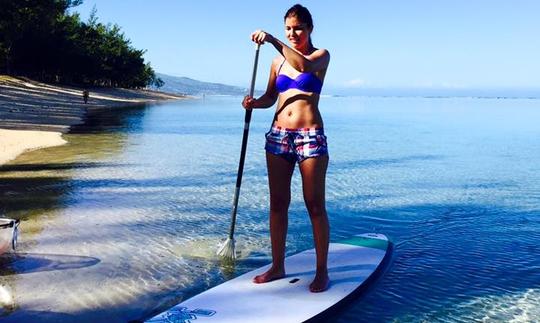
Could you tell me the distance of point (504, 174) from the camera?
13.2m

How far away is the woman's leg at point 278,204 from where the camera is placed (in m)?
4.22

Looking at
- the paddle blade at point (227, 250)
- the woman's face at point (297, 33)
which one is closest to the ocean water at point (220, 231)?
the paddle blade at point (227, 250)

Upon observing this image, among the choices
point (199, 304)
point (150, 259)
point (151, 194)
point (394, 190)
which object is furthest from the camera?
point (394, 190)

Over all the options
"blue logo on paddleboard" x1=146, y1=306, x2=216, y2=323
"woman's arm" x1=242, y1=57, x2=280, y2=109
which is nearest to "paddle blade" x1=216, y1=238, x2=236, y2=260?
"blue logo on paddleboard" x1=146, y1=306, x2=216, y2=323

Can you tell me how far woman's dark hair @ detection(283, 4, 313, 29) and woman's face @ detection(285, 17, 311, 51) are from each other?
0.09ft

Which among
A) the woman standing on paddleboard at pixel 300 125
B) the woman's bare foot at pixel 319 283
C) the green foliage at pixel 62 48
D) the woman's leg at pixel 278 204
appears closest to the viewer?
the woman standing on paddleboard at pixel 300 125

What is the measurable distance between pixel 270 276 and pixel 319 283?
1.54 feet

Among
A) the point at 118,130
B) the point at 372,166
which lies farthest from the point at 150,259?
the point at 118,130

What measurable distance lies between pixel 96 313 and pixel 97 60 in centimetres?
6870

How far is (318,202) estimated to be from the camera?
416cm

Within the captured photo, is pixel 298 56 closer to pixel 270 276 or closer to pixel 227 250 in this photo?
pixel 270 276

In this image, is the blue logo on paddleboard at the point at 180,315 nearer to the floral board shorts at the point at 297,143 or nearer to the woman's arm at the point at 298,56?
the floral board shorts at the point at 297,143

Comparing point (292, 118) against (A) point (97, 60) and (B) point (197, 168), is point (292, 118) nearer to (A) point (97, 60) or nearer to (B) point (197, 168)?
(B) point (197, 168)

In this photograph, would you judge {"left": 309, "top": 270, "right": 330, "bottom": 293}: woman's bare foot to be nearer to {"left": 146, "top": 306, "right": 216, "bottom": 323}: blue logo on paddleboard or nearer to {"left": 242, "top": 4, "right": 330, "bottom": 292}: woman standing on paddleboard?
{"left": 242, "top": 4, "right": 330, "bottom": 292}: woman standing on paddleboard
